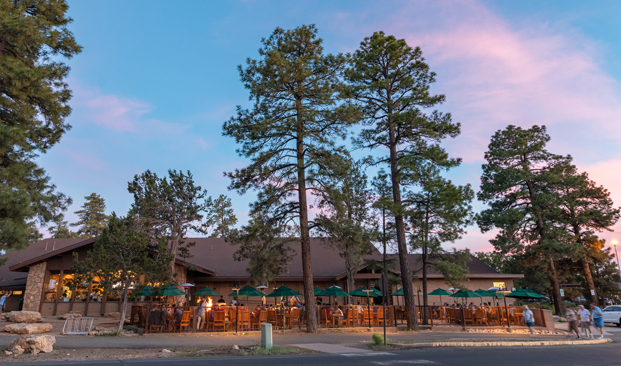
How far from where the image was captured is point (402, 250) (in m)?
21.0

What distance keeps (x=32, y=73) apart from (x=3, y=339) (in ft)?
31.1

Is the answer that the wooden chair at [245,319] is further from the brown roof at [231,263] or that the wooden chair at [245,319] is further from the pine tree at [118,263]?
the brown roof at [231,263]

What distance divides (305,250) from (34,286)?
1792cm

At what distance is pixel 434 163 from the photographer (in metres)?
21.2

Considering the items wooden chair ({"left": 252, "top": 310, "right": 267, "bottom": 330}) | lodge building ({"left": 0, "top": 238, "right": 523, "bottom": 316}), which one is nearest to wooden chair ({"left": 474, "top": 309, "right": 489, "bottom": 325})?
lodge building ({"left": 0, "top": 238, "right": 523, "bottom": 316})

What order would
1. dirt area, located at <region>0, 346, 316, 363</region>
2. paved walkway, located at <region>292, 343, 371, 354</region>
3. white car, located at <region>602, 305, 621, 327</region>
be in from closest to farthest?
dirt area, located at <region>0, 346, 316, 363</region>
paved walkway, located at <region>292, 343, 371, 354</region>
white car, located at <region>602, 305, 621, 327</region>

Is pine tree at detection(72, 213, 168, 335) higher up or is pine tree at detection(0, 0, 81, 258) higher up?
pine tree at detection(0, 0, 81, 258)

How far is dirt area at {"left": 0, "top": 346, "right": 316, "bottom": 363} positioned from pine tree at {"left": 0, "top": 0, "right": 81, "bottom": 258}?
161 inches

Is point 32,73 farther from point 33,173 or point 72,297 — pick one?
point 72,297

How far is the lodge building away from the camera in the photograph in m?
24.5

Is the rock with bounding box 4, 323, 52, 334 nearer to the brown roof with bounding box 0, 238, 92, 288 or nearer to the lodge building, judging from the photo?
the lodge building

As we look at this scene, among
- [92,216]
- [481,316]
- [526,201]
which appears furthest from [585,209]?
[92,216]

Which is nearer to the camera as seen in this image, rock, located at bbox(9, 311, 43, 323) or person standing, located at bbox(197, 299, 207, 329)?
person standing, located at bbox(197, 299, 207, 329)

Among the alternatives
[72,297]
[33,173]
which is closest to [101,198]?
[72,297]
